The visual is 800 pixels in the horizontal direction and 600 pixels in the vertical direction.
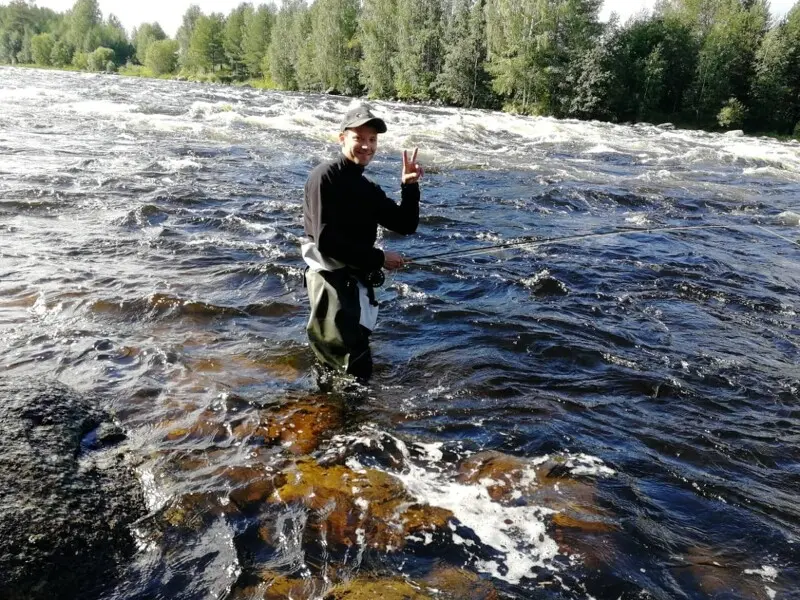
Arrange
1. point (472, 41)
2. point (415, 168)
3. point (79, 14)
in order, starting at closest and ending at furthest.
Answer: point (415, 168) < point (472, 41) < point (79, 14)

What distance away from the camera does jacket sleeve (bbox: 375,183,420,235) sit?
4777 millimetres

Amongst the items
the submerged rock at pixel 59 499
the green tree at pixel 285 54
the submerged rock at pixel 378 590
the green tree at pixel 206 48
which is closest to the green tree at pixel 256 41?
the green tree at pixel 206 48

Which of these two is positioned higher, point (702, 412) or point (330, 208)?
point (330, 208)

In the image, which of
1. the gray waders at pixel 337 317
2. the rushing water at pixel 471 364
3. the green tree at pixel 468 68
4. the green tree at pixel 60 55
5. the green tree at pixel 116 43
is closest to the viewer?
the rushing water at pixel 471 364

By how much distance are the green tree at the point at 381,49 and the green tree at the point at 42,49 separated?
310 feet

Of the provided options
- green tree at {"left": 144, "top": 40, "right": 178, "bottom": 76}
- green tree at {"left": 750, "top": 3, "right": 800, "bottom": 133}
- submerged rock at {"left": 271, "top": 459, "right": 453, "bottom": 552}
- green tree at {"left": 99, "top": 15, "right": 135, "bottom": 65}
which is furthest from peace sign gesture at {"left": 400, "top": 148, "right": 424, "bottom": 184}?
green tree at {"left": 99, "top": 15, "right": 135, "bottom": 65}

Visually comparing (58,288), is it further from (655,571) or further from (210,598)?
(655,571)

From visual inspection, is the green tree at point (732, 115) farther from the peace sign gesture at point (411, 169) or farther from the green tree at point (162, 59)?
the green tree at point (162, 59)

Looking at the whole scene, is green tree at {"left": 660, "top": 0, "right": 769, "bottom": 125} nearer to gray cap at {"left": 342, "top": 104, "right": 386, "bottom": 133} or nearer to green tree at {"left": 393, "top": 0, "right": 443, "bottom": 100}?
green tree at {"left": 393, "top": 0, "right": 443, "bottom": 100}

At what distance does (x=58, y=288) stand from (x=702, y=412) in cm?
741

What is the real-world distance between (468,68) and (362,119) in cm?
6247

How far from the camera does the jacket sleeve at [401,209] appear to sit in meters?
4.78

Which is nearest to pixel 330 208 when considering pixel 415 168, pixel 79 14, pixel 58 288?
pixel 415 168

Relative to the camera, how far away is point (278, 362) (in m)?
5.74
